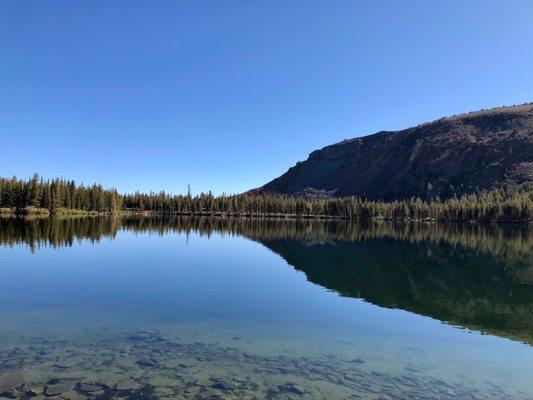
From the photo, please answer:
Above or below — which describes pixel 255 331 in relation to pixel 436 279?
above

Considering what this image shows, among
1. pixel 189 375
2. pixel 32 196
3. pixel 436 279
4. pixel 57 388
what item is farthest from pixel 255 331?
pixel 32 196

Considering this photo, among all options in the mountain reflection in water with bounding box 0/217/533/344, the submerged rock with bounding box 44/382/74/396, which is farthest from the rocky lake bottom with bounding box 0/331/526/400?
the mountain reflection in water with bounding box 0/217/533/344

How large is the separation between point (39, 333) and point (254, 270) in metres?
29.0

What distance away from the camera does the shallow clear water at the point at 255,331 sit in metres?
16.6

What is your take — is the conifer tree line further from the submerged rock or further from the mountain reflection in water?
the submerged rock

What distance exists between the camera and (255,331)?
24094 mm

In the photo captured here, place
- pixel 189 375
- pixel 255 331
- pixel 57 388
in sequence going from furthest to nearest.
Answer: pixel 255 331 → pixel 189 375 → pixel 57 388

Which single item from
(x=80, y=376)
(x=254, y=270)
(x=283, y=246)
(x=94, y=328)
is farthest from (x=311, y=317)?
(x=283, y=246)

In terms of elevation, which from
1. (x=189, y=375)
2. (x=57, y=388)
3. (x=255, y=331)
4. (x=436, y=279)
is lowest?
(x=436, y=279)

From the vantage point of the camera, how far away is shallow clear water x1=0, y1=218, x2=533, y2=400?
16625 mm

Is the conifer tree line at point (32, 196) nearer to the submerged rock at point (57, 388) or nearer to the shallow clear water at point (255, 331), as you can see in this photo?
the shallow clear water at point (255, 331)

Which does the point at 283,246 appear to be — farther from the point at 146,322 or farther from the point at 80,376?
the point at 80,376

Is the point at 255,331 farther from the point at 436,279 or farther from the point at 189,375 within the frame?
the point at 436,279

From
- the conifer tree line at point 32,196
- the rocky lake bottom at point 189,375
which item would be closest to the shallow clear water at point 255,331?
the rocky lake bottom at point 189,375
